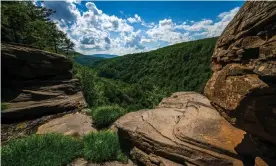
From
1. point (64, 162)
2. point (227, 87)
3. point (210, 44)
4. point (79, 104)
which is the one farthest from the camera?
point (210, 44)

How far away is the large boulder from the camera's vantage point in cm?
444

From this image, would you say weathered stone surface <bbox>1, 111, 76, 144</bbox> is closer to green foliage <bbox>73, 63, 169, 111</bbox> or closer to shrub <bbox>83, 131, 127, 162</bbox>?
shrub <bbox>83, 131, 127, 162</bbox>

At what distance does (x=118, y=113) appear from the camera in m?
13.4

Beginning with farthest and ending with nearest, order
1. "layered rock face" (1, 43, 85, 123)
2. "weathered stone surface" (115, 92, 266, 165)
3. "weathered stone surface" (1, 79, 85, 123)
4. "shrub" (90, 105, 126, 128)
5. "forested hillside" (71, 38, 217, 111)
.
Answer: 1. "forested hillside" (71, 38, 217, 111)
2. "layered rock face" (1, 43, 85, 123)
3. "weathered stone surface" (1, 79, 85, 123)
4. "shrub" (90, 105, 126, 128)
5. "weathered stone surface" (115, 92, 266, 165)

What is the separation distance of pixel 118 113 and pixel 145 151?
5777mm

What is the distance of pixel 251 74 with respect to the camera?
4945 mm

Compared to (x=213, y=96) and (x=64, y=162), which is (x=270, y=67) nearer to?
(x=213, y=96)

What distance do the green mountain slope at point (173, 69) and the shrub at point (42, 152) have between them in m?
82.6

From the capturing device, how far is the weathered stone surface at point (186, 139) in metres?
6.33

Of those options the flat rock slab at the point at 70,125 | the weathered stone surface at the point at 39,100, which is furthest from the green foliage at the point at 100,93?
the flat rock slab at the point at 70,125

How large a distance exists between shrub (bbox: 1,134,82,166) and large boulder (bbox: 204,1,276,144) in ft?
21.5

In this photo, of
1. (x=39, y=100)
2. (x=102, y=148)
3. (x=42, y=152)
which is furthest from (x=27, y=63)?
(x=102, y=148)

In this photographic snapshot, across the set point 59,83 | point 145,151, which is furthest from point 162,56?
point 145,151

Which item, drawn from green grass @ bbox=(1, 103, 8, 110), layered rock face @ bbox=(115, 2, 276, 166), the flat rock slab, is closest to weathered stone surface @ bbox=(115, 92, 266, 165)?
layered rock face @ bbox=(115, 2, 276, 166)
